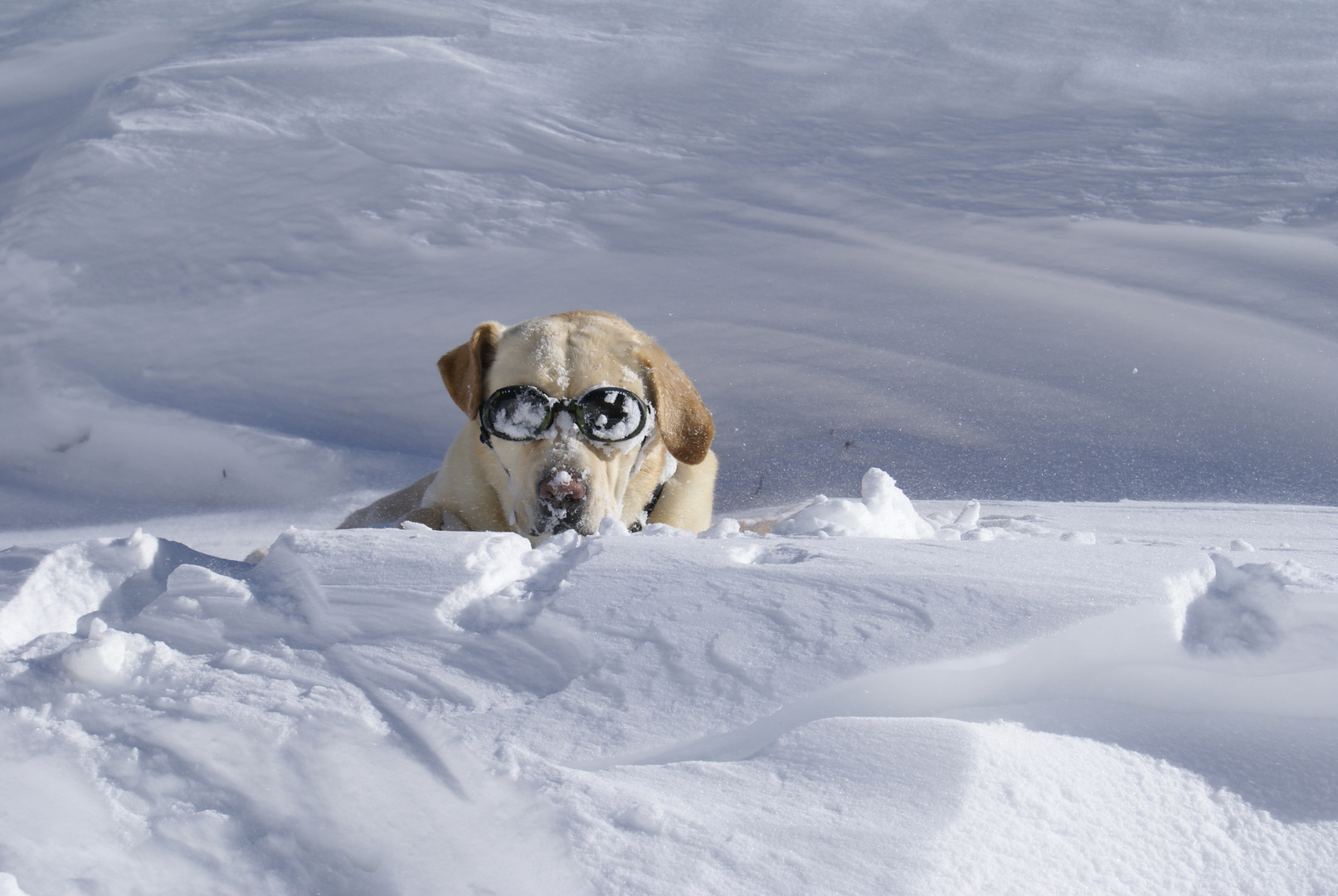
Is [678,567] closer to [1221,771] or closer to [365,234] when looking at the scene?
[1221,771]

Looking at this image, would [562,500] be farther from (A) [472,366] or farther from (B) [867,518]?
(B) [867,518]

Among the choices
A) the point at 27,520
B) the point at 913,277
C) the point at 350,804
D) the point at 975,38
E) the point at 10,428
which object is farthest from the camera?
the point at 975,38

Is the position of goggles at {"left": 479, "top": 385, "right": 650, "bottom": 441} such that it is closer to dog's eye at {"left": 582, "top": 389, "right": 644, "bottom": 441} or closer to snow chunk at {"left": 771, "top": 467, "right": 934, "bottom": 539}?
dog's eye at {"left": 582, "top": 389, "right": 644, "bottom": 441}

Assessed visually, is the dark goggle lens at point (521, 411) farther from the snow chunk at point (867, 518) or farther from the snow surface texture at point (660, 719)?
the snow surface texture at point (660, 719)

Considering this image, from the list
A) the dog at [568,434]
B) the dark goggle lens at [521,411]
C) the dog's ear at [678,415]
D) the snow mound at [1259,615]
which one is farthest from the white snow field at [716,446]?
the dark goggle lens at [521,411]

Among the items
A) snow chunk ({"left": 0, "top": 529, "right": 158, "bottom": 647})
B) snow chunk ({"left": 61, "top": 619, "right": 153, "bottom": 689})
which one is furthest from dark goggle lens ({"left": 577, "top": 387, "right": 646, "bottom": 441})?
snow chunk ({"left": 61, "top": 619, "right": 153, "bottom": 689})

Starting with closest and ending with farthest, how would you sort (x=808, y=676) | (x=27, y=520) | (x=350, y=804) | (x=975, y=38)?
1. (x=350, y=804)
2. (x=808, y=676)
3. (x=27, y=520)
4. (x=975, y=38)

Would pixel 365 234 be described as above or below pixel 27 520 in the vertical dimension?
above

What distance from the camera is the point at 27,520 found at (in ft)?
16.4

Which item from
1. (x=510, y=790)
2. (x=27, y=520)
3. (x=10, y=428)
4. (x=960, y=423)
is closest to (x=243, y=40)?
(x=10, y=428)

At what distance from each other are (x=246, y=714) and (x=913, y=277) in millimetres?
5188

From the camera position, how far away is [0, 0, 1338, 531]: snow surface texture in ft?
Result: 17.0

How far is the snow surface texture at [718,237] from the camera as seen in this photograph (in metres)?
5.20

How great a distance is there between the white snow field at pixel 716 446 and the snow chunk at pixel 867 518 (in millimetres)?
24
